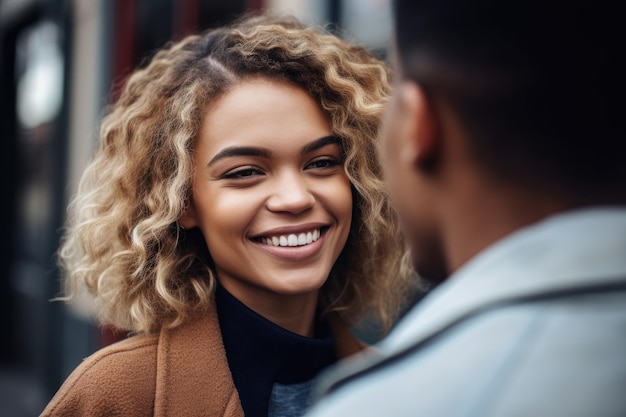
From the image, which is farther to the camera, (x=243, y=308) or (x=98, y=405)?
(x=243, y=308)

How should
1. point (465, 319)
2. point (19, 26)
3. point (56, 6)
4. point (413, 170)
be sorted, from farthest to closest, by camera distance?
1. point (19, 26)
2. point (56, 6)
3. point (413, 170)
4. point (465, 319)

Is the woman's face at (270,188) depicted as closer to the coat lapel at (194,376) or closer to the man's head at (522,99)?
the coat lapel at (194,376)

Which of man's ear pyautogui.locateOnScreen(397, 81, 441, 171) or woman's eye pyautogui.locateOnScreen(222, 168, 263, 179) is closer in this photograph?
man's ear pyautogui.locateOnScreen(397, 81, 441, 171)

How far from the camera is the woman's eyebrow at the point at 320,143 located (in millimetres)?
1768

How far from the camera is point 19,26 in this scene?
28.7 ft

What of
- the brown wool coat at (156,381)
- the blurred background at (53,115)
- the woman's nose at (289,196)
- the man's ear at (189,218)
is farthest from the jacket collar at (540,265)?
the blurred background at (53,115)

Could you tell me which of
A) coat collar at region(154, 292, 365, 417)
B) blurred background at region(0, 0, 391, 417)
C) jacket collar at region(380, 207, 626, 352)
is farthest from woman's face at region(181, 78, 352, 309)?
blurred background at region(0, 0, 391, 417)

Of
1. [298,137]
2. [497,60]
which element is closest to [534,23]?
[497,60]

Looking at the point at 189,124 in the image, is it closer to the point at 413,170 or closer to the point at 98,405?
the point at 98,405

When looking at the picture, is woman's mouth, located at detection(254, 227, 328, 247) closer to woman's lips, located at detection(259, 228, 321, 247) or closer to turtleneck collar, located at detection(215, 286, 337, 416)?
woman's lips, located at detection(259, 228, 321, 247)

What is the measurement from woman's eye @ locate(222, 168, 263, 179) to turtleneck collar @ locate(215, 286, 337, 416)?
1.01ft

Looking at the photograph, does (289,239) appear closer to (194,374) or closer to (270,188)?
(270,188)

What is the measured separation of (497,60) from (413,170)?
20 cm

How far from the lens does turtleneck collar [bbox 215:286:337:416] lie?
1790mm
